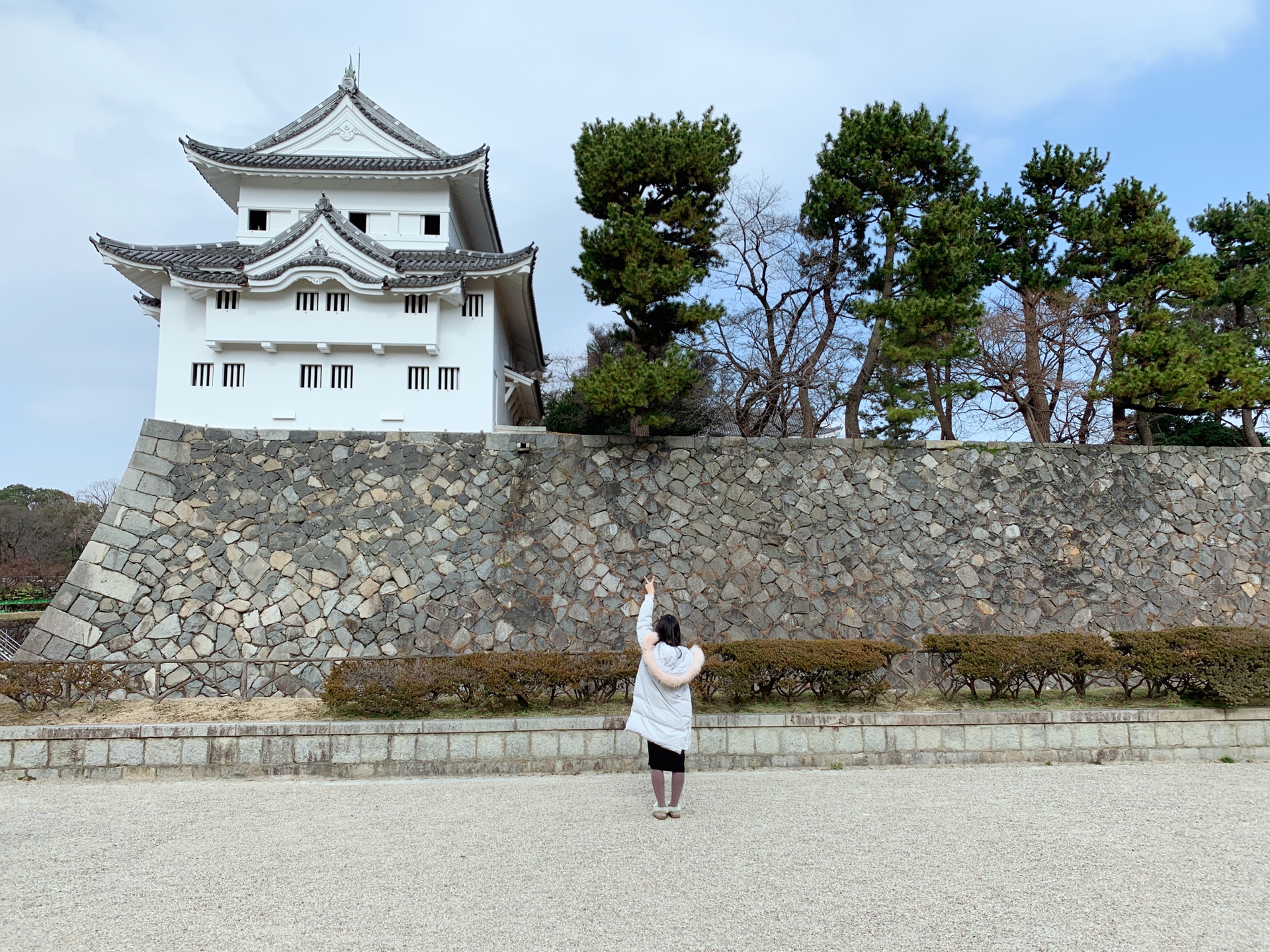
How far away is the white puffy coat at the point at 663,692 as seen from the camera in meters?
5.66

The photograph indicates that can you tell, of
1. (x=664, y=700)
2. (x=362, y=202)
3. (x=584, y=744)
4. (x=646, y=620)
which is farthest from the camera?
(x=362, y=202)

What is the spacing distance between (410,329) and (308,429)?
255 cm

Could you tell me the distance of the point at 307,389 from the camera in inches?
546

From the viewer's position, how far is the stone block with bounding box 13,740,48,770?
7.39 metres

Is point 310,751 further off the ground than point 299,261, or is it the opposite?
point 299,261

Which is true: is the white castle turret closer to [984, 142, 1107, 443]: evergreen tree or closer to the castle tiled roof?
the castle tiled roof

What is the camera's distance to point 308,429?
13.3 meters

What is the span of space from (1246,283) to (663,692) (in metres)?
17.3

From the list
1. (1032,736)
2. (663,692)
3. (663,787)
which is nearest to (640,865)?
(663,787)

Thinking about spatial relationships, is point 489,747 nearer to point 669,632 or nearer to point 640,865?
point 669,632

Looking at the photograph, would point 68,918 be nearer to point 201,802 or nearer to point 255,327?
point 201,802

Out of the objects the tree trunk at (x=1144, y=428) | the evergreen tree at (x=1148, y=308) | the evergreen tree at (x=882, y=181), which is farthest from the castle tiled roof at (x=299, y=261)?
the tree trunk at (x=1144, y=428)

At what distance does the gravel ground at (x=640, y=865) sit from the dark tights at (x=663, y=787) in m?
0.18

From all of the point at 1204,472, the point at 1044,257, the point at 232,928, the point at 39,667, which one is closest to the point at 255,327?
the point at 39,667
